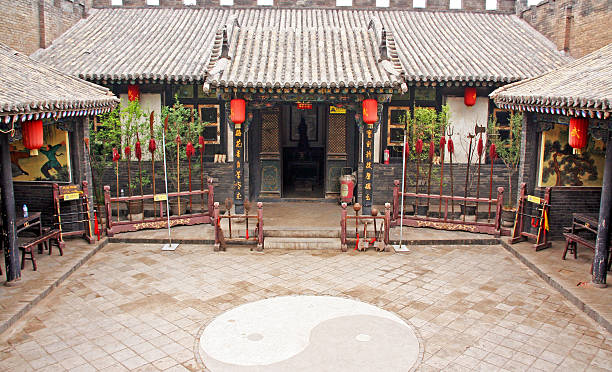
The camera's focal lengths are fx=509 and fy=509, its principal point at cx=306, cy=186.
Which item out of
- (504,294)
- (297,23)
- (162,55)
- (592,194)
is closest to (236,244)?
(504,294)

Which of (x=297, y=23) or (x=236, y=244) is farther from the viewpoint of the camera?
(x=297, y=23)

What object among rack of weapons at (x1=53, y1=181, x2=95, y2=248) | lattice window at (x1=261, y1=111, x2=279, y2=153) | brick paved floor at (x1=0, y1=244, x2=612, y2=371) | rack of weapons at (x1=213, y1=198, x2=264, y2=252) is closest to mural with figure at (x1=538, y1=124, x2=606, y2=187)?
brick paved floor at (x1=0, y1=244, x2=612, y2=371)

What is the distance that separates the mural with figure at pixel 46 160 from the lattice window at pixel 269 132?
15.4 ft

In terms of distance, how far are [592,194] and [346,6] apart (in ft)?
28.8

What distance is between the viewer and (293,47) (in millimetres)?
10898

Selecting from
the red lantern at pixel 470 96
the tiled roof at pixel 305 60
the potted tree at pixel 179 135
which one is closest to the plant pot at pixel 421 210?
the red lantern at pixel 470 96

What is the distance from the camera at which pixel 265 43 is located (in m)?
11.0

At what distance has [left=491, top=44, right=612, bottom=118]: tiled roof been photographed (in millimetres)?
6762

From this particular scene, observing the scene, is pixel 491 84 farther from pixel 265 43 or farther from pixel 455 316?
pixel 455 316

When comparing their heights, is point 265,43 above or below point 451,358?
above

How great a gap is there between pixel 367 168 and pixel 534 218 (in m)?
3.29

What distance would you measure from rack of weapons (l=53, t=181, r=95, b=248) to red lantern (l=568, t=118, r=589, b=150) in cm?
818

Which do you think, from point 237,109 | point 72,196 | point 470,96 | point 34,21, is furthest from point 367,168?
point 34,21

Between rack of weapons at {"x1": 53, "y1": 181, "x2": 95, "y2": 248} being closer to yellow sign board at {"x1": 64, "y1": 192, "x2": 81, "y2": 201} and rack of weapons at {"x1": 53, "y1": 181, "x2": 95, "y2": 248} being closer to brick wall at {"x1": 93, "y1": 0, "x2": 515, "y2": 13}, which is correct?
yellow sign board at {"x1": 64, "y1": 192, "x2": 81, "y2": 201}
